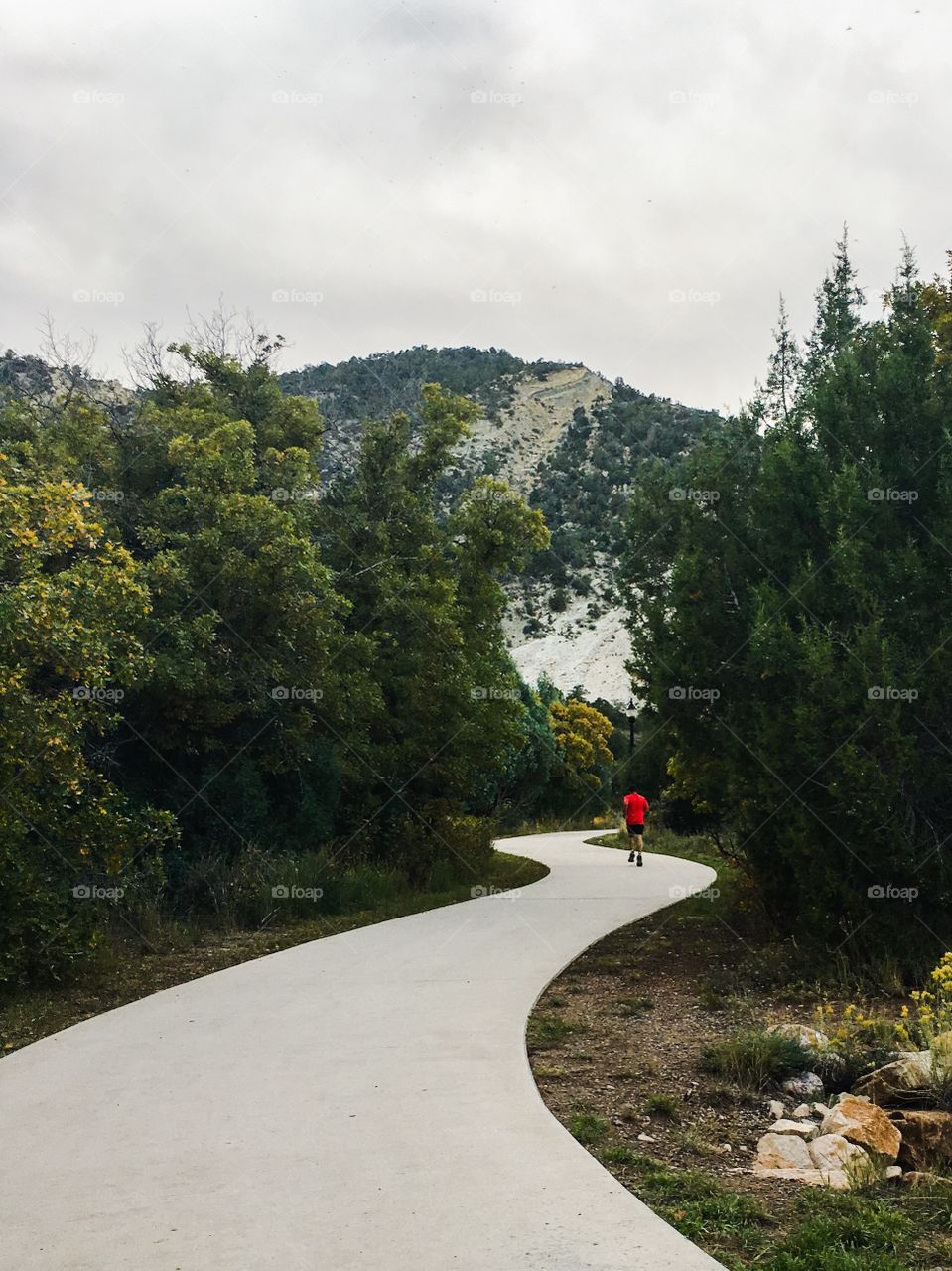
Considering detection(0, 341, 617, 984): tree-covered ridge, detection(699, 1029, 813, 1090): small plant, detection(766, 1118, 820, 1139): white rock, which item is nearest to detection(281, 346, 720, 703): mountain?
detection(0, 341, 617, 984): tree-covered ridge

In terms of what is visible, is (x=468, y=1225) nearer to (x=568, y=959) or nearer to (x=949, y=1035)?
(x=949, y=1035)

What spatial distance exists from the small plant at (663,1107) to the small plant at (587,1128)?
42cm

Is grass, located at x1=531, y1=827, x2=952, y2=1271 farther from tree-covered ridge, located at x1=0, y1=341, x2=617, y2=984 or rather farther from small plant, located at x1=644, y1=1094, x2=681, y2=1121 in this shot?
tree-covered ridge, located at x1=0, y1=341, x2=617, y2=984

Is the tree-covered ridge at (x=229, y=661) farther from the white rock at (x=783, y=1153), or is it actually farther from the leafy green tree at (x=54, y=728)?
the white rock at (x=783, y=1153)

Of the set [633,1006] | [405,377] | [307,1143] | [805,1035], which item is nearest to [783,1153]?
[805,1035]

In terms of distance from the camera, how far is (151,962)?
11.9 metres

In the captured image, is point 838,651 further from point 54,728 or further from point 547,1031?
point 54,728

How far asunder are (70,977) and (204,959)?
1775mm

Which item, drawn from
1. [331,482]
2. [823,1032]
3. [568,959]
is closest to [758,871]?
[568,959]

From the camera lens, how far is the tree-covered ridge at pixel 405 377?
8331cm

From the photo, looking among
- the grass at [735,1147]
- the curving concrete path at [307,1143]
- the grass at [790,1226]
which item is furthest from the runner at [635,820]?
the grass at [790,1226]

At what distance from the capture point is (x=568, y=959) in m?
12.2

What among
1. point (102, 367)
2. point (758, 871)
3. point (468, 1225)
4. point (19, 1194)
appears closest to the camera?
point (468, 1225)

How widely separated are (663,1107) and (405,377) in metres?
87.1
